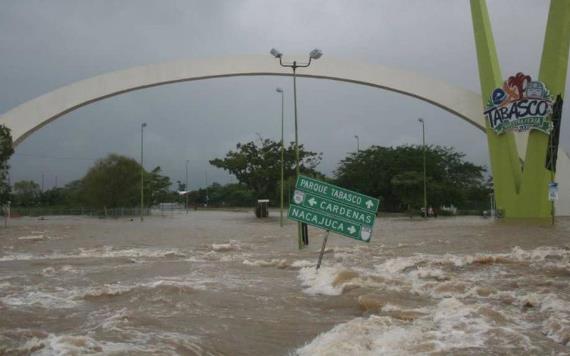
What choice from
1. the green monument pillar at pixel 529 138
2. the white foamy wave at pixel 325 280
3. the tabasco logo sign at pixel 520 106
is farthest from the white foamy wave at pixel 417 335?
the tabasco logo sign at pixel 520 106

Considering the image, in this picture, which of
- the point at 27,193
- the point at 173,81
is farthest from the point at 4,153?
the point at 27,193

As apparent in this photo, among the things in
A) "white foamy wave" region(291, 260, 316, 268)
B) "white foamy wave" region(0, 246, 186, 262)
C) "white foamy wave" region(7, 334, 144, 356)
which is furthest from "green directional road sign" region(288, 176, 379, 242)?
"white foamy wave" region(0, 246, 186, 262)

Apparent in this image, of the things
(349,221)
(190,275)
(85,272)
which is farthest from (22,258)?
(349,221)

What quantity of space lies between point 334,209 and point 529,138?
21125 mm

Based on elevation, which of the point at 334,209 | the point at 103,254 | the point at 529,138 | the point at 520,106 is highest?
the point at 520,106

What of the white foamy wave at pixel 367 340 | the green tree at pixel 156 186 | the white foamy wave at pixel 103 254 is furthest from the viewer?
the green tree at pixel 156 186

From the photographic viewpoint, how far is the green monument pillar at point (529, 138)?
2414 centimetres

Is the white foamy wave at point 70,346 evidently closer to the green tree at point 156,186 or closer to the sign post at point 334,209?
the sign post at point 334,209

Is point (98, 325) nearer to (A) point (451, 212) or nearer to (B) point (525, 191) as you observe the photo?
(B) point (525, 191)

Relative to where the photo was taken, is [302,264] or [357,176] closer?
[302,264]

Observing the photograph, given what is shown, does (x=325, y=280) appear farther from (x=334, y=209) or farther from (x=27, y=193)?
(x=27, y=193)

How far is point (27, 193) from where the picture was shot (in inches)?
2808

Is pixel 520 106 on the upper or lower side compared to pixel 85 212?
upper

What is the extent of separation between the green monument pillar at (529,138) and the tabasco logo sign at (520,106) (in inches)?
14.9
